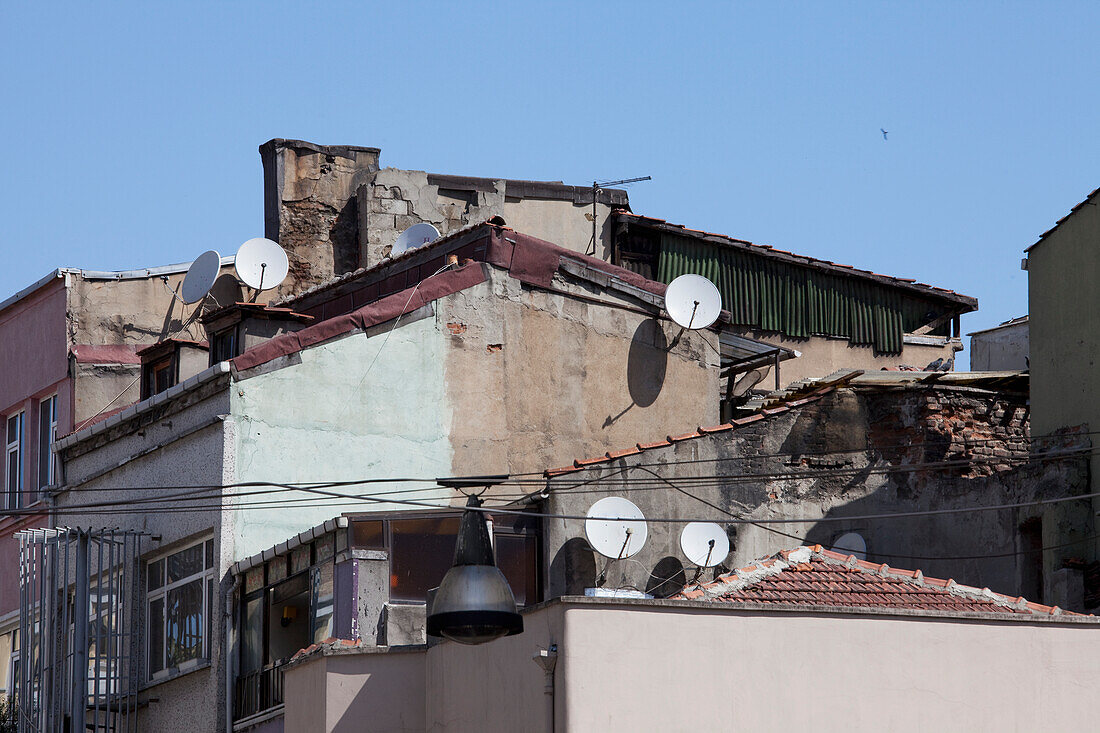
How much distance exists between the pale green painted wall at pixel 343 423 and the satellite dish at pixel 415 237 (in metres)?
4.32

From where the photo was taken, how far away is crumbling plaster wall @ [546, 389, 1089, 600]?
869 inches

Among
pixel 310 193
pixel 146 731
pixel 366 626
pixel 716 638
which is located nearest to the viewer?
pixel 716 638

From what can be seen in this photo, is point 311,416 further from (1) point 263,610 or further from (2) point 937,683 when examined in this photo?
(2) point 937,683

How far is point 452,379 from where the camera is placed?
2306cm

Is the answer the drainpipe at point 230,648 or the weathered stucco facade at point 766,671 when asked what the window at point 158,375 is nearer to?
the drainpipe at point 230,648

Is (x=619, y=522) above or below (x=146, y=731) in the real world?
above

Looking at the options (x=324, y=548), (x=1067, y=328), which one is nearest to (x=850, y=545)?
(x=1067, y=328)

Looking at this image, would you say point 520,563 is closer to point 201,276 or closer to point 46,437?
point 201,276

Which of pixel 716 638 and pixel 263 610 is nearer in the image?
pixel 716 638

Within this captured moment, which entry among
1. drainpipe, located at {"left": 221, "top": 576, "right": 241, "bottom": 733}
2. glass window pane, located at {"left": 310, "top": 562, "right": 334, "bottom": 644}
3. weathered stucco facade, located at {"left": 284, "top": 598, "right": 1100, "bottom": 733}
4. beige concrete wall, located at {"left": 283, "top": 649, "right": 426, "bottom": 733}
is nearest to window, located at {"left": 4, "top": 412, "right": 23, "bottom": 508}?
drainpipe, located at {"left": 221, "top": 576, "right": 241, "bottom": 733}

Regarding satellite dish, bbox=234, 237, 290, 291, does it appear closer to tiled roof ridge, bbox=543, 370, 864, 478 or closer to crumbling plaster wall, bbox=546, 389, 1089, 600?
tiled roof ridge, bbox=543, 370, 864, 478

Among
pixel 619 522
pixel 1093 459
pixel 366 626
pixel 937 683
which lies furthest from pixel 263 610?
pixel 1093 459

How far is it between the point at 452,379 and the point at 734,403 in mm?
6093

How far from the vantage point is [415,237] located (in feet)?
89.5
